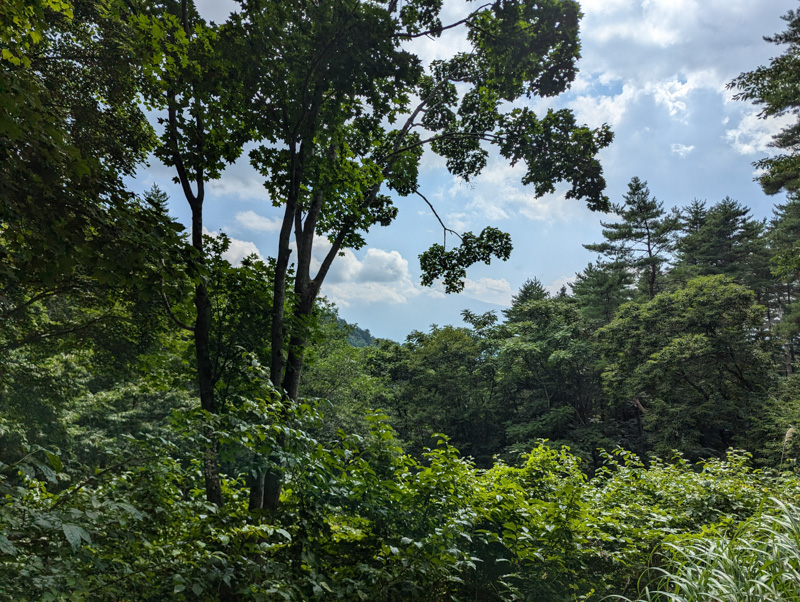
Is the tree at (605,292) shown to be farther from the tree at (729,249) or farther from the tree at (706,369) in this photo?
the tree at (706,369)

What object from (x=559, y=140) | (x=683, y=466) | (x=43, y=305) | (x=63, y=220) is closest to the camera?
(x=63, y=220)

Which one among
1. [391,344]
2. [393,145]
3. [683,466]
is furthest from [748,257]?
[393,145]

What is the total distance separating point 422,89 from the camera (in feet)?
24.2

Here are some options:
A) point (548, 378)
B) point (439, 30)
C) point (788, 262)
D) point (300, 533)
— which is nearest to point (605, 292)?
point (548, 378)

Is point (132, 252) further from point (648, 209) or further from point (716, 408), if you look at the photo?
point (648, 209)

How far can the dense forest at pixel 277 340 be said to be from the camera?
2283mm

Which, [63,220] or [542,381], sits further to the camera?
[542,381]

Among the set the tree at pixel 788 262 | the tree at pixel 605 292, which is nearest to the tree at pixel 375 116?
the tree at pixel 788 262

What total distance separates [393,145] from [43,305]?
8.99m

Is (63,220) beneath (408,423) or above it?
above

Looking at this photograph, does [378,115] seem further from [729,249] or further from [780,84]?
Answer: [729,249]

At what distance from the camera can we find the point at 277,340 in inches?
178

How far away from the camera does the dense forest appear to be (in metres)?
2.28

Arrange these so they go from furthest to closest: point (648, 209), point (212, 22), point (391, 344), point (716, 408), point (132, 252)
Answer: point (391, 344)
point (648, 209)
point (716, 408)
point (212, 22)
point (132, 252)
